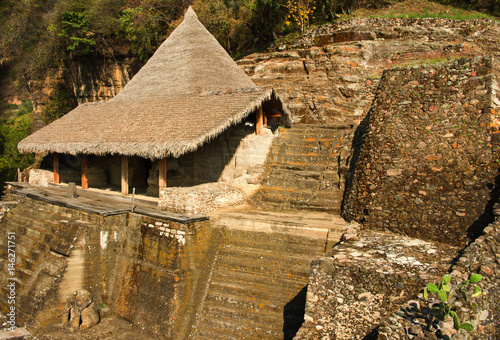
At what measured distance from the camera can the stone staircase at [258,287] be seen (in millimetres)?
5707

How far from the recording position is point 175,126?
8.02 metres

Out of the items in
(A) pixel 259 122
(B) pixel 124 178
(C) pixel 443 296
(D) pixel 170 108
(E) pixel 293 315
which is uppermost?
(D) pixel 170 108

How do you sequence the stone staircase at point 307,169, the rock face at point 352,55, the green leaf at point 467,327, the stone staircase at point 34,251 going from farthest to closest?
the rock face at point 352,55
the stone staircase at point 307,169
the stone staircase at point 34,251
the green leaf at point 467,327

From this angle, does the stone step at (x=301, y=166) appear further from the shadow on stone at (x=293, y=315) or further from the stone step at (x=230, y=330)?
the stone step at (x=230, y=330)

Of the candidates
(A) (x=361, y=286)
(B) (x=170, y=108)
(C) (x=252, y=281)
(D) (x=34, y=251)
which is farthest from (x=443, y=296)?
(D) (x=34, y=251)

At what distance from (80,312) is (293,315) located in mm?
4034

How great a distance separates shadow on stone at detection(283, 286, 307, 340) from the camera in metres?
5.51

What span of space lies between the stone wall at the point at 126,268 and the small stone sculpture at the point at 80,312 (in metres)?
0.26

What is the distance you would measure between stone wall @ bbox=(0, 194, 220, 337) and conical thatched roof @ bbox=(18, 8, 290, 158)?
1596 millimetres

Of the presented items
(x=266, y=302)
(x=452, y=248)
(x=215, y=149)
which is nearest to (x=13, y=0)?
(x=215, y=149)

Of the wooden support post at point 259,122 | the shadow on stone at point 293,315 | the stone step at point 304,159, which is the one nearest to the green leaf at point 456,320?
the shadow on stone at point 293,315

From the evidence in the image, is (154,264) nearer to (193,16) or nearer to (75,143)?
(75,143)

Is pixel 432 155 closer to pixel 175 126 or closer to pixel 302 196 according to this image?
pixel 302 196

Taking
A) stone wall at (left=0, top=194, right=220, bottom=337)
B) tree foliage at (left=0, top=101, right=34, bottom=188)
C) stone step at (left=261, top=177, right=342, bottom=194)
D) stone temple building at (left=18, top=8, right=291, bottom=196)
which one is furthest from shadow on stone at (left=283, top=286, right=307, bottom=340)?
tree foliage at (left=0, top=101, right=34, bottom=188)
